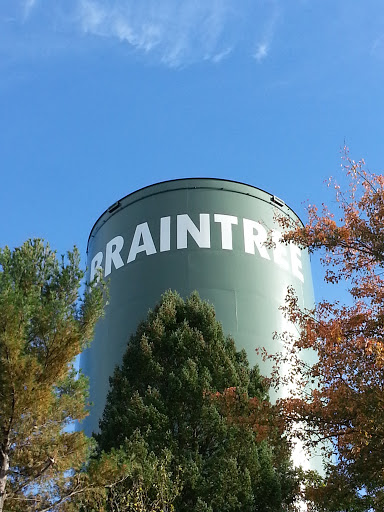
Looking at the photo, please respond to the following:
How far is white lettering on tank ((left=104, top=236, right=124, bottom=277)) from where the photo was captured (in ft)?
73.4

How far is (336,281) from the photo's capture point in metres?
13.6

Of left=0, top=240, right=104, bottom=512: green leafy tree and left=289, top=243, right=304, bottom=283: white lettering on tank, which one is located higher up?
left=289, top=243, right=304, bottom=283: white lettering on tank

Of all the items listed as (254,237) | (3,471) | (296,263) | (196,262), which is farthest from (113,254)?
(3,471)

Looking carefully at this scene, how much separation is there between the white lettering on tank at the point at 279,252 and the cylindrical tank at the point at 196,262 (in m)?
0.05

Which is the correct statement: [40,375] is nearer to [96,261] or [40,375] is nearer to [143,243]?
[143,243]

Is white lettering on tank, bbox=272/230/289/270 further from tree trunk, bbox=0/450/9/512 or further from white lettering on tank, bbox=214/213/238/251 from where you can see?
tree trunk, bbox=0/450/9/512

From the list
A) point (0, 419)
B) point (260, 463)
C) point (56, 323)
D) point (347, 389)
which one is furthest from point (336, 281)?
point (0, 419)

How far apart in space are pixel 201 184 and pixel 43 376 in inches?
525

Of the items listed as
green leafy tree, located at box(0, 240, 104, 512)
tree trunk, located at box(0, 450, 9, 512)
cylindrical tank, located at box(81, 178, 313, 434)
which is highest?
cylindrical tank, located at box(81, 178, 313, 434)

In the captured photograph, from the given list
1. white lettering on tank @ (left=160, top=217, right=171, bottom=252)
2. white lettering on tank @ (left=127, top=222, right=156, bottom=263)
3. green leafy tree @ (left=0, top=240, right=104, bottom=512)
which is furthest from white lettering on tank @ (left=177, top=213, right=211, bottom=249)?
green leafy tree @ (left=0, top=240, right=104, bottom=512)

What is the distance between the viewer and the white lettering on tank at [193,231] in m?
21.4

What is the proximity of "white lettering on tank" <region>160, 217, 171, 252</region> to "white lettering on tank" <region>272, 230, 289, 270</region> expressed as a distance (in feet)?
12.7

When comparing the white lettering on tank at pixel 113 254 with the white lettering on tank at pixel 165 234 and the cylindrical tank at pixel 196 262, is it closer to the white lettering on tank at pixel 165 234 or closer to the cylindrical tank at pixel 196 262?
the cylindrical tank at pixel 196 262

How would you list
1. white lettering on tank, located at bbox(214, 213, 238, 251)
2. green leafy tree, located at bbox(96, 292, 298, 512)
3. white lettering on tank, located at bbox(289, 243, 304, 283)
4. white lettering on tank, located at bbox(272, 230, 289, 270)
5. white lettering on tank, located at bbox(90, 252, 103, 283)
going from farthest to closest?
white lettering on tank, located at bbox(90, 252, 103, 283) < white lettering on tank, located at bbox(289, 243, 304, 283) < white lettering on tank, located at bbox(272, 230, 289, 270) < white lettering on tank, located at bbox(214, 213, 238, 251) < green leafy tree, located at bbox(96, 292, 298, 512)
